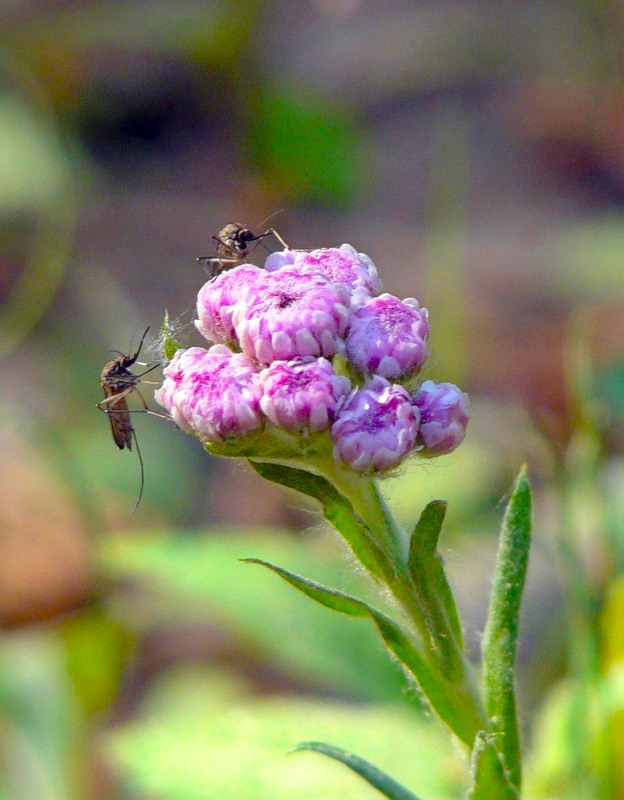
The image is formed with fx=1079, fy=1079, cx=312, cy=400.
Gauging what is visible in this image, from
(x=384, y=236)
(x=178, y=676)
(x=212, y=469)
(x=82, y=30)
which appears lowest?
(x=178, y=676)

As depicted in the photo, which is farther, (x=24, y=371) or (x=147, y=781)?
(x=24, y=371)

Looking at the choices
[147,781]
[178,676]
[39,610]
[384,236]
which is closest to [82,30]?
[384,236]

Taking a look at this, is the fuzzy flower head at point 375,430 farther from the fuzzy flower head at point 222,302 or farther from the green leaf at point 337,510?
the fuzzy flower head at point 222,302

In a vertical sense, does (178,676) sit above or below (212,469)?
below

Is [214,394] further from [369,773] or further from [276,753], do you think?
[276,753]

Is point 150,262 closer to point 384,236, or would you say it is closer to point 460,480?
point 384,236

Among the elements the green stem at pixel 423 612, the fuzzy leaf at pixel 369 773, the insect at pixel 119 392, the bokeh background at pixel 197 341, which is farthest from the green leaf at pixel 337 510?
the insect at pixel 119 392
